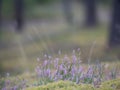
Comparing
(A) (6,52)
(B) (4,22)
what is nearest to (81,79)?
(A) (6,52)

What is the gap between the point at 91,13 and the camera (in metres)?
30.1

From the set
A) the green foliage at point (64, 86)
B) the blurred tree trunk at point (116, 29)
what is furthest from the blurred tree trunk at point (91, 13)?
the green foliage at point (64, 86)

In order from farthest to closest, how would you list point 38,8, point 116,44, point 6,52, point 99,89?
point 38,8
point 6,52
point 116,44
point 99,89

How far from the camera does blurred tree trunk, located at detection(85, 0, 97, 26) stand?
29.4 meters

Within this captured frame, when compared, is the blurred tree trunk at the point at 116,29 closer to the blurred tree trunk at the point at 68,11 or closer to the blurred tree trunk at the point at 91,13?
the blurred tree trunk at the point at 91,13

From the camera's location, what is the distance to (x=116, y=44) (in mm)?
15164

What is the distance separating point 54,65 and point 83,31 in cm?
2040

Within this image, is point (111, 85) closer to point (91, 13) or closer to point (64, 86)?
point (64, 86)

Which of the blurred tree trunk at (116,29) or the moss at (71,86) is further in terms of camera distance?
the blurred tree trunk at (116,29)

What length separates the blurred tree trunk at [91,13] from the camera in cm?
2935

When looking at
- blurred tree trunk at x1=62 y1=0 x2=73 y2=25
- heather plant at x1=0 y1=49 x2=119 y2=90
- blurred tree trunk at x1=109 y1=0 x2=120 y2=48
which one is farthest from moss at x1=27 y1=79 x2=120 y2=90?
blurred tree trunk at x1=62 y1=0 x2=73 y2=25

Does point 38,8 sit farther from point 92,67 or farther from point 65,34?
point 92,67

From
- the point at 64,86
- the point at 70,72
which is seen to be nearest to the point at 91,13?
the point at 70,72

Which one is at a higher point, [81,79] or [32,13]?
[81,79]
